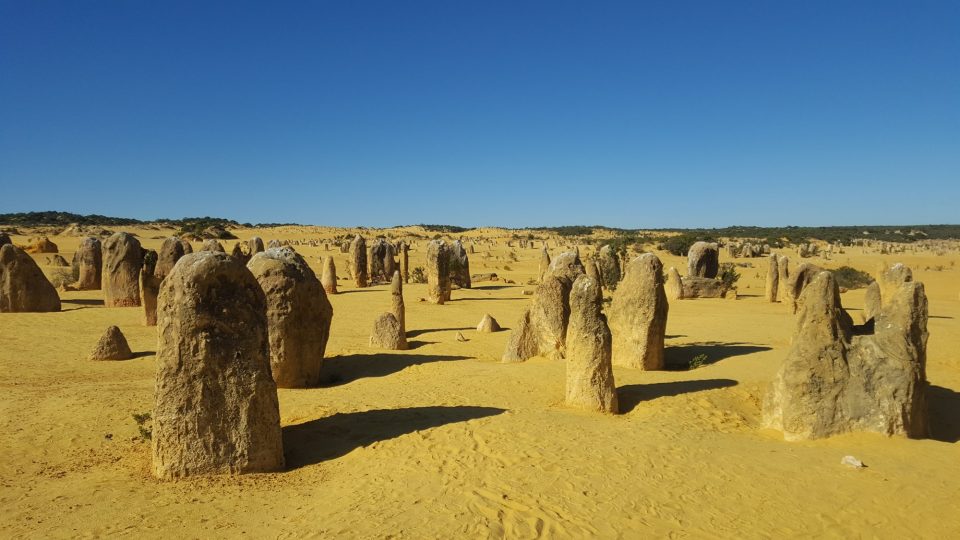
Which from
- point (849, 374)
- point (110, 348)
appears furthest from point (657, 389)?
point (110, 348)

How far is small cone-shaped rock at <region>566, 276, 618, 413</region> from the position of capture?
9164 mm

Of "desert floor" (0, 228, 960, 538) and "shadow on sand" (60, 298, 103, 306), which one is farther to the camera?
"shadow on sand" (60, 298, 103, 306)

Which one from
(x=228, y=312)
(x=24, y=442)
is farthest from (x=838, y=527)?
(x=24, y=442)

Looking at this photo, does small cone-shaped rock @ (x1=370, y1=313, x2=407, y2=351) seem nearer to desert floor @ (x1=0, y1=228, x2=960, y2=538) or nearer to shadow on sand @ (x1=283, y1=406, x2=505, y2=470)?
desert floor @ (x1=0, y1=228, x2=960, y2=538)

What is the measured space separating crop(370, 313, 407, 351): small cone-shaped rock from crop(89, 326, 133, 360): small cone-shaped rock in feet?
17.4

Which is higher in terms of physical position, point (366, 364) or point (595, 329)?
point (595, 329)

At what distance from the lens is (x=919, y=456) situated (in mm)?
7492

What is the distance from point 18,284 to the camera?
17.3 meters

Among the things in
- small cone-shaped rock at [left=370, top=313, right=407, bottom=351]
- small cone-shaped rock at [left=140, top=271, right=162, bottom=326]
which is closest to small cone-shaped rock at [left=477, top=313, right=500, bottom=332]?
small cone-shaped rock at [left=370, top=313, right=407, bottom=351]

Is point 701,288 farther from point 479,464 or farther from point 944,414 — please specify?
point 479,464

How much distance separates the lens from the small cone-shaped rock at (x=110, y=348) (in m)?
12.3

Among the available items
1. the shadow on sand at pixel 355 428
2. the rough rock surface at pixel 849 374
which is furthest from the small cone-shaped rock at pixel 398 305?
the rough rock surface at pixel 849 374

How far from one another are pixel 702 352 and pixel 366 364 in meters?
7.44

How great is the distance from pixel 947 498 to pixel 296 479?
23.0 ft
